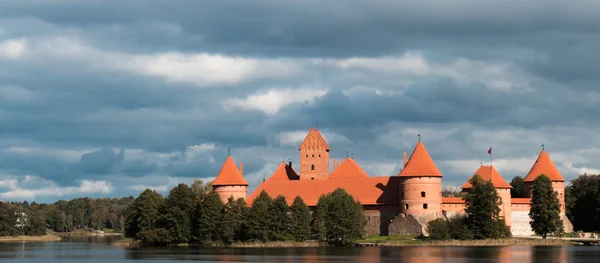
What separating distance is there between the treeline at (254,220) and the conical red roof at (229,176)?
3686 millimetres

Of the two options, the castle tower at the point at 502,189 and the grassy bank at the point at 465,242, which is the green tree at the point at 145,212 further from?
the castle tower at the point at 502,189

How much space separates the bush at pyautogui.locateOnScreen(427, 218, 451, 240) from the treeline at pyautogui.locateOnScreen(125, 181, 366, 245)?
17.9 ft

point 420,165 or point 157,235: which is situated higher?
point 420,165

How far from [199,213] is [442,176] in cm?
2073

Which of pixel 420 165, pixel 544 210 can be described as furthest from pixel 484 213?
pixel 420 165

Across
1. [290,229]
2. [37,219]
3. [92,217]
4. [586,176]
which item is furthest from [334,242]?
[92,217]

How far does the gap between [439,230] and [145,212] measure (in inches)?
1056

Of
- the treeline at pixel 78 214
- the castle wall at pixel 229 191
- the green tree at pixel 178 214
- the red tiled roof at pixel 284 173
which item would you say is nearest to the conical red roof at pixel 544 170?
the red tiled roof at pixel 284 173

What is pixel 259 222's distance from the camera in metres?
67.5

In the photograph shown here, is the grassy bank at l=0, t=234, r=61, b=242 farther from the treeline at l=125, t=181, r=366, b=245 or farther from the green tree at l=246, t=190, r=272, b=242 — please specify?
the green tree at l=246, t=190, r=272, b=242

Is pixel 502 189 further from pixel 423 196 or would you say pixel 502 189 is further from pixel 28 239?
pixel 28 239

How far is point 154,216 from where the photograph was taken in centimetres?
7675

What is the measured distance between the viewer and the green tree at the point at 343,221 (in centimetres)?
6644

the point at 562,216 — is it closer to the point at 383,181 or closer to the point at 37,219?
the point at 383,181
